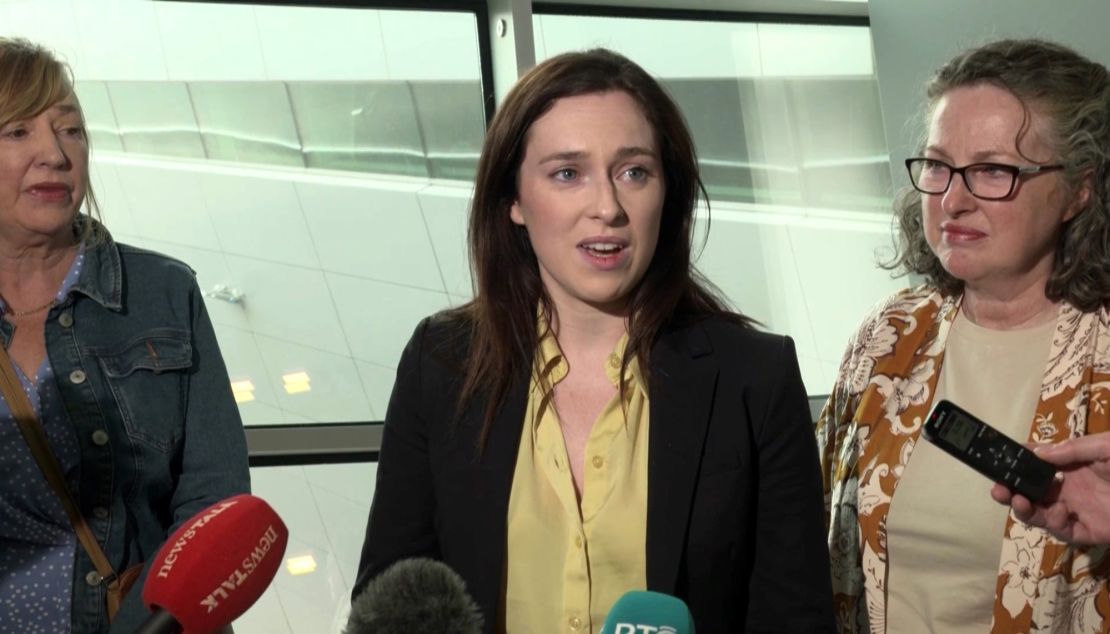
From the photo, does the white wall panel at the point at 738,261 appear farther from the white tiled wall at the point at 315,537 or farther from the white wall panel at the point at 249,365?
the white wall panel at the point at 249,365

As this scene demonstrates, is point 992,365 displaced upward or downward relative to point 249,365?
upward

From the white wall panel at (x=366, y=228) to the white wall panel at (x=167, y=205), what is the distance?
0.33 meters

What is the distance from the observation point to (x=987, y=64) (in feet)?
8.54

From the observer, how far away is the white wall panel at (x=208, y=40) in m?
4.21

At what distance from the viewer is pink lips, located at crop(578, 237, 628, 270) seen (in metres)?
2.07

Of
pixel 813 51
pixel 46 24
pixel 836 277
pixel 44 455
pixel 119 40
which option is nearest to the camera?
pixel 44 455

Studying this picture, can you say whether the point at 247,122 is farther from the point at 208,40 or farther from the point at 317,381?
the point at 317,381

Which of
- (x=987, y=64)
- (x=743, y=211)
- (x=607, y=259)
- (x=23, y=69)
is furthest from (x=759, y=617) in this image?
(x=743, y=211)

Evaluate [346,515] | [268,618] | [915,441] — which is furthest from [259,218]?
[915,441]

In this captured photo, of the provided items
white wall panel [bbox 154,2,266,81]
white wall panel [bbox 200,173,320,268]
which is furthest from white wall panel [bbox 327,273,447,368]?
white wall panel [bbox 154,2,266,81]

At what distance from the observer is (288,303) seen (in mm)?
4535

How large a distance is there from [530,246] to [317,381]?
7.84 ft

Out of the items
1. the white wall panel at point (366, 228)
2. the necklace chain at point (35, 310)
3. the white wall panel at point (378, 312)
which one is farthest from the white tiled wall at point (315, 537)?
the necklace chain at point (35, 310)

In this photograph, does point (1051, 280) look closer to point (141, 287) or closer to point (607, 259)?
point (607, 259)
